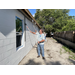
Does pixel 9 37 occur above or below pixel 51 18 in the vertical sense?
below

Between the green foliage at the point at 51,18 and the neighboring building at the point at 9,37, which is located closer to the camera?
the neighboring building at the point at 9,37

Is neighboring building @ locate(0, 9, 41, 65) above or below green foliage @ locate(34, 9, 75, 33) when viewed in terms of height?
below

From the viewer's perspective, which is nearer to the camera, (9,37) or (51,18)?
(9,37)

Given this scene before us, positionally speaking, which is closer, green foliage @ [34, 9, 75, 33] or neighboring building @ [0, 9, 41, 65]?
neighboring building @ [0, 9, 41, 65]

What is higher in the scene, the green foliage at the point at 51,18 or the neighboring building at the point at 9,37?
the green foliage at the point at 51,18
